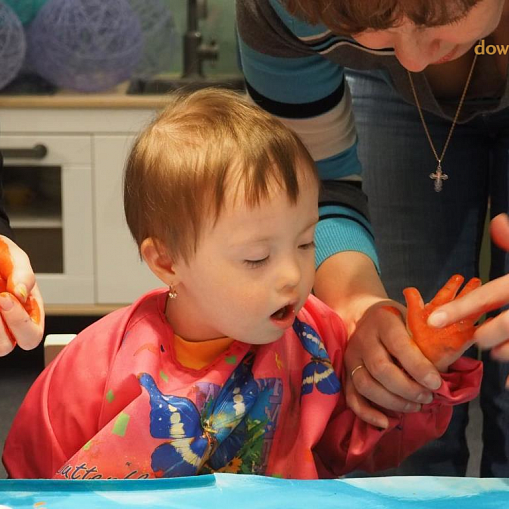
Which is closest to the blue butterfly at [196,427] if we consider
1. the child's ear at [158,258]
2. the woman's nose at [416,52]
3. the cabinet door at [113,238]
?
the child's ear at [158,258]

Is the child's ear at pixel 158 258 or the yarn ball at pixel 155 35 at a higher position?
the child's ear at pixel 158 258

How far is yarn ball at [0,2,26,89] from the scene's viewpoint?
283cm

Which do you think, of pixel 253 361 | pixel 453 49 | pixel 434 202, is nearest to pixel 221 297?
pixel 253 361

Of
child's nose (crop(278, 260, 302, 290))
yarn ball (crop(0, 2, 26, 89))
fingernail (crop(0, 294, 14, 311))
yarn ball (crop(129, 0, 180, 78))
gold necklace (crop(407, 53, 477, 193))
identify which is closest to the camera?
fingernail (crop(0, 294, 14, 311))

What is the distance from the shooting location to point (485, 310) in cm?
94

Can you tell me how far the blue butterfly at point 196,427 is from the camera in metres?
0.97

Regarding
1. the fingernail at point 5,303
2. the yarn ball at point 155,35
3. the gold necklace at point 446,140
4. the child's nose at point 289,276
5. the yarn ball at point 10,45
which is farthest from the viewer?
the yarn ball at point 155,35

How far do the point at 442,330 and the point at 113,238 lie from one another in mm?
2023

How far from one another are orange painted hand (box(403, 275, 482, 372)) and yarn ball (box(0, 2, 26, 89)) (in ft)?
6.98

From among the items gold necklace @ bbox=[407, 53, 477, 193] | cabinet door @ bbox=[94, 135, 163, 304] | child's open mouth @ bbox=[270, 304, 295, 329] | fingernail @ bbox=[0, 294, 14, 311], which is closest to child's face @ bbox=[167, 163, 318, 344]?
child's open mouth @ bbox=[270, 304, 295, 329]

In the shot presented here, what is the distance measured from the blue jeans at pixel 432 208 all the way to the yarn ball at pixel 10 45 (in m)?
1.71

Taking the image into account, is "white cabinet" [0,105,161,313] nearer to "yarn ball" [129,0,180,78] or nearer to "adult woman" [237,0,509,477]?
"yarn ball" [129,0,180,78]

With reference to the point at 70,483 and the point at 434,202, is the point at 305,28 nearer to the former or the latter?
the point at 434,202

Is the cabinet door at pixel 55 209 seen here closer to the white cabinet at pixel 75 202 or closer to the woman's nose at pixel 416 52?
the white cabinet at pixel 75 202
